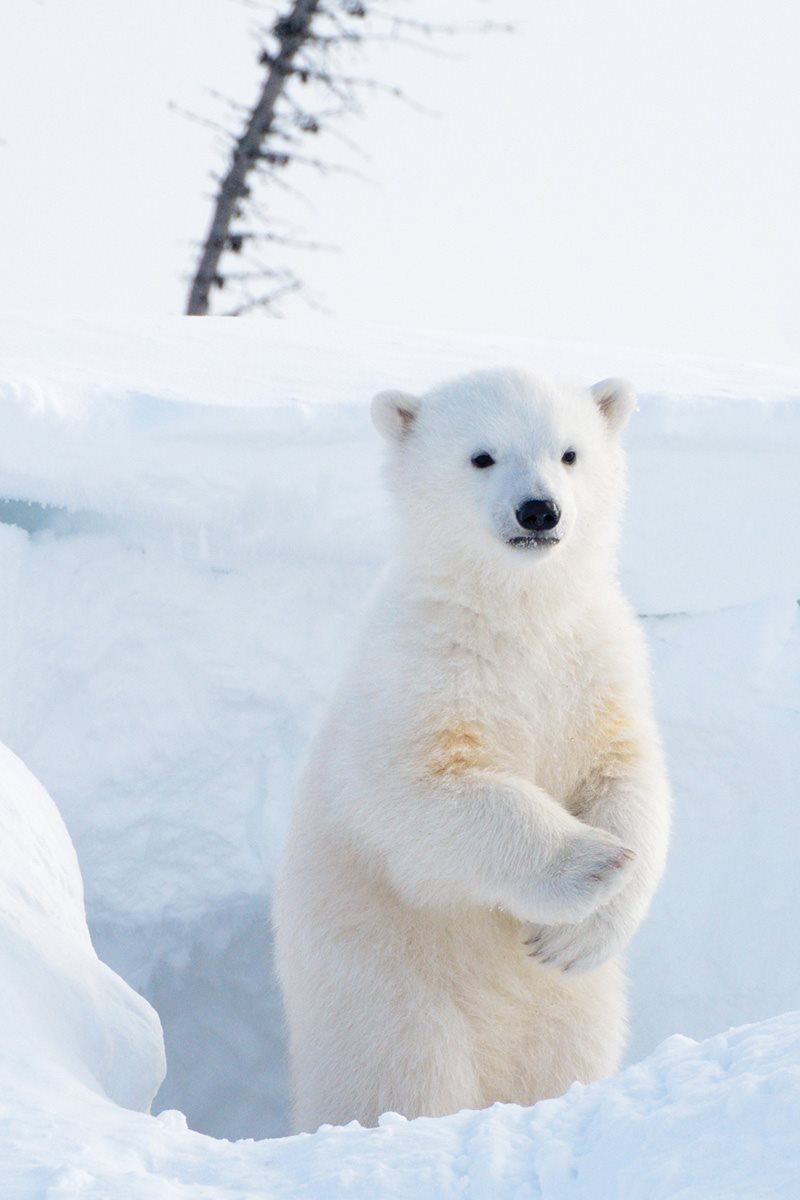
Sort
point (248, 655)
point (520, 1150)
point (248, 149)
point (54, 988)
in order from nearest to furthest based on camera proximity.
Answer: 1. point (520, 1150)
2. point (54, 988)
3. point (248, 655)
4. point (248, 149)

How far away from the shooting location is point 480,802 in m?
2.36

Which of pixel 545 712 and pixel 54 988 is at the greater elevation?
pixel 545 712

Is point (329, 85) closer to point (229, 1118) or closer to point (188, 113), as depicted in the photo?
point (188, 113)

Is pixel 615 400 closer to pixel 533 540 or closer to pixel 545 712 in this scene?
pixel 533 540

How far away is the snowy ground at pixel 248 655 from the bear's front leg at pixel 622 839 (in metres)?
1.29

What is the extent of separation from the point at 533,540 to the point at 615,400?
0.60 metres

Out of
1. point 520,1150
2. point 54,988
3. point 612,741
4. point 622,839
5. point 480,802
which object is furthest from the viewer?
point 612,741

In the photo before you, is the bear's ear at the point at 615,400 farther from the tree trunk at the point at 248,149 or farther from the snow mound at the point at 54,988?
the tree trunk at the point at 248,149

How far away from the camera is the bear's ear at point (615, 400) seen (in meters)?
2.90

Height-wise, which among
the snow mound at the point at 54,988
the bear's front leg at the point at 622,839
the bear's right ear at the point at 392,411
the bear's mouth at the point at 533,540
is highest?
the bear's right ear at the point at 392,411

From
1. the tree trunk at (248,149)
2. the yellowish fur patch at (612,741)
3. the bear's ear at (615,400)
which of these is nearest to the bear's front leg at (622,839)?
the yellowish fur patch at (612,741)

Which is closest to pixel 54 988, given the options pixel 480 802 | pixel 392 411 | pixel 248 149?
pixel 480 802

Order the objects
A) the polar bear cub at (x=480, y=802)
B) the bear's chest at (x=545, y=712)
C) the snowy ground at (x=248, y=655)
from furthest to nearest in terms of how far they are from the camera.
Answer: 1. the snowy ground at (x=248, y=655)
2. the bear's chest at (x=545, y=712)
3. the polar bear cub at (x=480, y=802)

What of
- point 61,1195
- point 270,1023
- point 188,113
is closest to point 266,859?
point 270,1023
